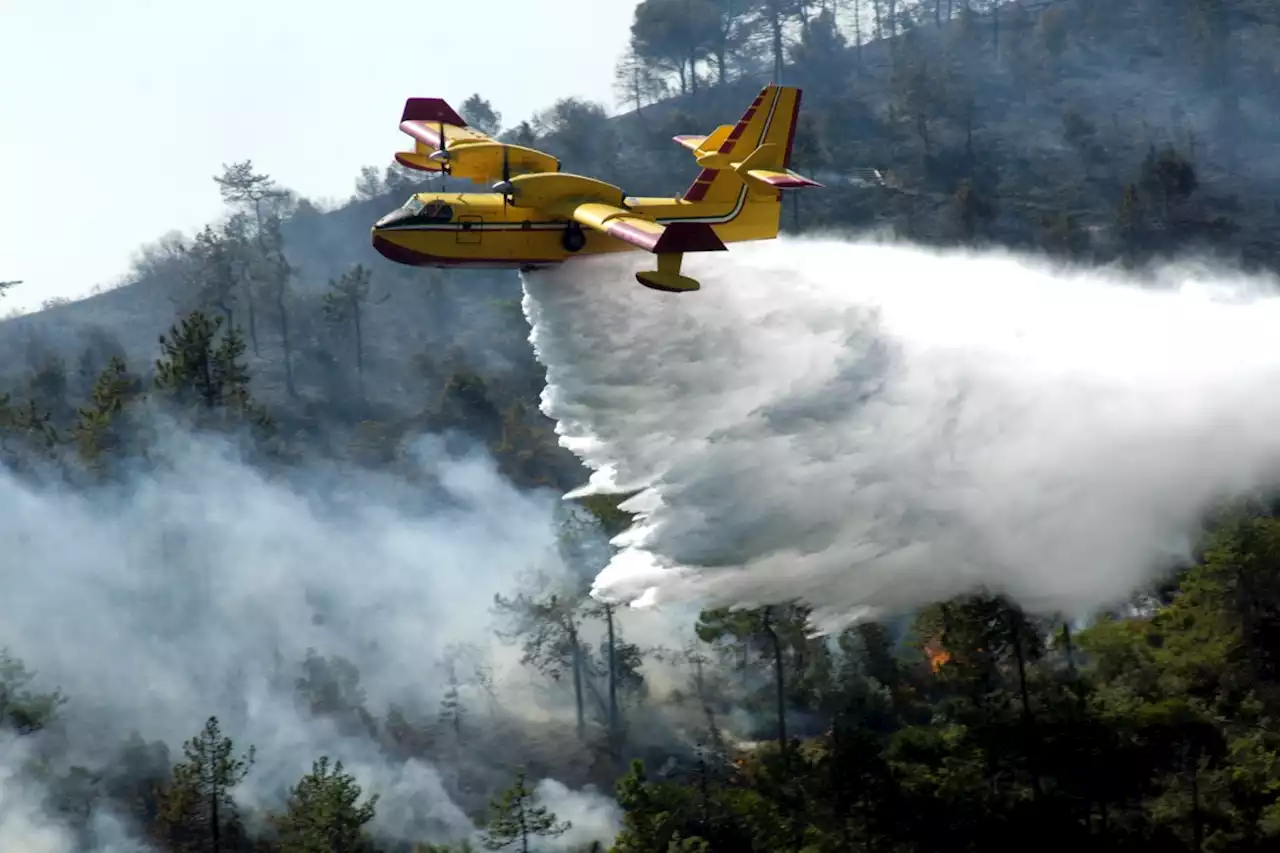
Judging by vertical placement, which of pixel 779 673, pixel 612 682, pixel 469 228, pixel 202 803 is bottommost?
pixel 612 682

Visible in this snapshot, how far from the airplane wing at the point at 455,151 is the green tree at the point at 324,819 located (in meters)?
15.6

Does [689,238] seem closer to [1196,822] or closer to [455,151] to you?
[455,151]

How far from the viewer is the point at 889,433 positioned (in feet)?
89.4

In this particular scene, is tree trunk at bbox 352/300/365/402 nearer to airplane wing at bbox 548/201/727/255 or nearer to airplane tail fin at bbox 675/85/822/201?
airplane tail fin at bbox 675/85/822/201

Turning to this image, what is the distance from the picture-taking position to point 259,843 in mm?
38125

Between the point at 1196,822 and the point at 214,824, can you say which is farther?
the point at 214,824

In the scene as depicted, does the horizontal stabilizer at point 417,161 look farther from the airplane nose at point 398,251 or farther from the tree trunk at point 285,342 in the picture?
the tree trunk at point 285,342

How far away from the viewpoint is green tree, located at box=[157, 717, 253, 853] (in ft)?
120

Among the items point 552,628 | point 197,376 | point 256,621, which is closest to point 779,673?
point 552,628

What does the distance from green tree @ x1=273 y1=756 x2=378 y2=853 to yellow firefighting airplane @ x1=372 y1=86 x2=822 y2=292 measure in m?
14.3

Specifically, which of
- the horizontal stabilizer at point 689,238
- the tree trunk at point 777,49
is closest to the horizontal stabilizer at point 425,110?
the horizontal stabilizer at point 689,238

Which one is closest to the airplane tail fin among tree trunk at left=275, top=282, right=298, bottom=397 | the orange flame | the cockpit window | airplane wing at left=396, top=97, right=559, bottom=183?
airplane wing at left=396, top=97, right=559, bottom=183

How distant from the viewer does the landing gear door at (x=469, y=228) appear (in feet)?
92.1

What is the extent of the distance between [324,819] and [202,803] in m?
4.94
